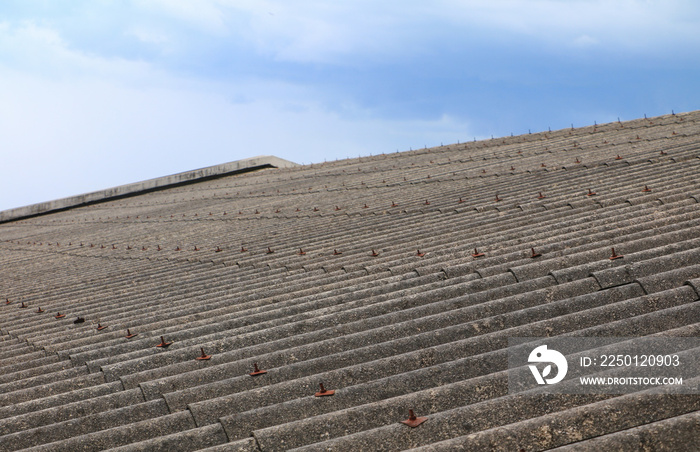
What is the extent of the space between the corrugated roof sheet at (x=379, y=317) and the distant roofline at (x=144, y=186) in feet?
28.5

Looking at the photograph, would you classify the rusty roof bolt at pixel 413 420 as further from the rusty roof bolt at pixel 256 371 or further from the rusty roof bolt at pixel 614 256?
the rusty roof bolt at pixel 614 256

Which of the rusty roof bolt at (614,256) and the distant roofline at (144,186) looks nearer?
the rusty roof bolt at (614,256)

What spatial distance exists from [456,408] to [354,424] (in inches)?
18.3

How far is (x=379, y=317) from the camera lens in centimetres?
441

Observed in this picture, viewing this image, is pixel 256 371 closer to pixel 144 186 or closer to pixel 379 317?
pixel 379 317

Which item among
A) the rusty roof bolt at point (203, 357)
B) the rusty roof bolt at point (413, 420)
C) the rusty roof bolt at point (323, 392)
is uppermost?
the rusty roof bolt at point (203, 357)

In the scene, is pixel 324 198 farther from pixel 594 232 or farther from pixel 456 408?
pixel 456 408

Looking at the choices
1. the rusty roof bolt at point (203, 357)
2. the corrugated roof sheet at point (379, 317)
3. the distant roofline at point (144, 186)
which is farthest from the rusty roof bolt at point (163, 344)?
the distant roofline at point (144, 186)

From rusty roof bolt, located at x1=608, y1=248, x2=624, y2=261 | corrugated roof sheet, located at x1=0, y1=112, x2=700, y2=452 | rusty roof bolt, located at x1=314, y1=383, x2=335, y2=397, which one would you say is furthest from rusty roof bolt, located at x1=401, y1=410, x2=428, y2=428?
rusty roof bolt, located at x1=608, y1=248, x2=624, y2=261

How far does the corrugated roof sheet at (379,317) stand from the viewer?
297cm

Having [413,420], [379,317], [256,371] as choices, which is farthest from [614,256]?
[256,371]

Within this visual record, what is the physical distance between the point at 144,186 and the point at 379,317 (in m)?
14.8

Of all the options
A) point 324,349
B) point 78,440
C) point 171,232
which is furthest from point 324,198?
point 78,440

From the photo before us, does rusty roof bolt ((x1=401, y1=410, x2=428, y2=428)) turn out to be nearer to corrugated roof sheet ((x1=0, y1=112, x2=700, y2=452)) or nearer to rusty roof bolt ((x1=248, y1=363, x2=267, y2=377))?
corrugated roof sheet ((x1=0, y1=112, x2=700, y2=452))
